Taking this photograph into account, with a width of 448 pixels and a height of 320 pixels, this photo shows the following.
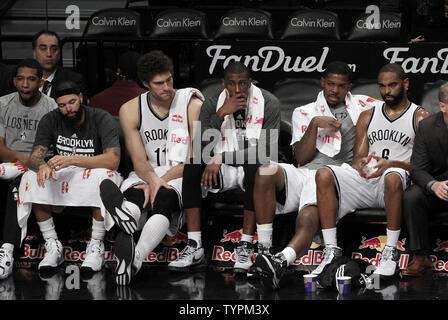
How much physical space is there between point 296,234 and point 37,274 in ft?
6.03

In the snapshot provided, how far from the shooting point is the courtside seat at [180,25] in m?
8.77

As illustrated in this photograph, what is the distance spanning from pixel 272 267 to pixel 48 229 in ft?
5.74

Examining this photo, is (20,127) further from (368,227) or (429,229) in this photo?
(429,229)

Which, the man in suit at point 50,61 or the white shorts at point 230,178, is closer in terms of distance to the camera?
the white shorts at point 230,178

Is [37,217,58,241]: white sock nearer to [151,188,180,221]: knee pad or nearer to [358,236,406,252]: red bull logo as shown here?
[151,188,180,221]: knee pad

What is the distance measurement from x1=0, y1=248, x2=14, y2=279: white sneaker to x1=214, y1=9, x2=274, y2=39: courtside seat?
13.6 ft

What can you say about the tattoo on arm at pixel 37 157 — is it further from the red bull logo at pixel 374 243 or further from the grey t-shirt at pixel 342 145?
the red bull logo at pixel 374 243

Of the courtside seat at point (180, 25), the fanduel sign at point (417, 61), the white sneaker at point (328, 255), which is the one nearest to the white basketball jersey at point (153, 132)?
the white sneaker at point (328, 255)

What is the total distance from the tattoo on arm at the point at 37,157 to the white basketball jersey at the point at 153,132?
724 mm

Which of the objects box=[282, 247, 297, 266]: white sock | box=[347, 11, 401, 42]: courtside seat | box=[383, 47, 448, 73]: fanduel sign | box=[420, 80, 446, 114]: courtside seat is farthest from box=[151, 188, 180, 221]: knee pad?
box=[347, 11, 401, 42]: courtside seat

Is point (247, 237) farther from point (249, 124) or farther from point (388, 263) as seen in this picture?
point (388, 263)

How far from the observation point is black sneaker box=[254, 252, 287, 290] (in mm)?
4941

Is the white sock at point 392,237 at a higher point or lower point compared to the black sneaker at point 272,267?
higher
